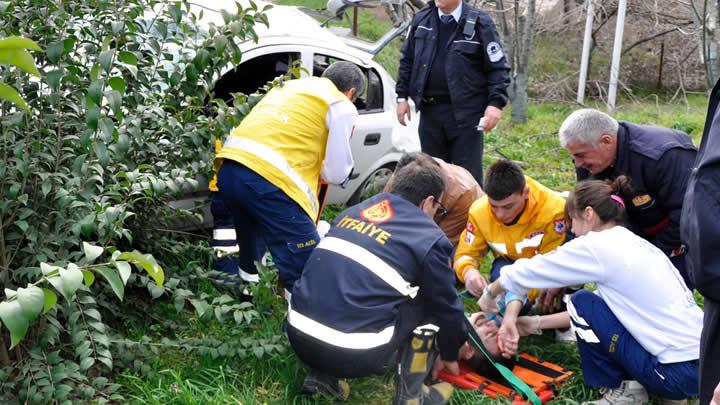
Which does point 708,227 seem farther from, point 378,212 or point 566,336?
point 566,336

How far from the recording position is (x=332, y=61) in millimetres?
6227

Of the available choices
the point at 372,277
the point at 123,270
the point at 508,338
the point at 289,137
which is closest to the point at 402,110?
the point at 289,137

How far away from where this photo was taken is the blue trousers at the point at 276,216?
4.36 meters

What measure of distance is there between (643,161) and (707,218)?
2.21m

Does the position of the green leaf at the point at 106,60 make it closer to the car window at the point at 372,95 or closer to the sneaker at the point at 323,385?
the sneaker at the point at 323,385

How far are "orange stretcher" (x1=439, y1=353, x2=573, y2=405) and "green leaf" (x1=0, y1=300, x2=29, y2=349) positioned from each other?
2579mm

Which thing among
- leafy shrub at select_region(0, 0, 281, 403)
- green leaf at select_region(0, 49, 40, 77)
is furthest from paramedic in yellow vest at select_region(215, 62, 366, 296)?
green leaf at select_region(0, 49, 40, 77)

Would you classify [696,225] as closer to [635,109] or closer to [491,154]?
[491,154]

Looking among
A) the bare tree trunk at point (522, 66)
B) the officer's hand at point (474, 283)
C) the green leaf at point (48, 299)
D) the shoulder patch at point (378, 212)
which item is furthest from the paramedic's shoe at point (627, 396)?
the bare tree trunk at point (522, 66)

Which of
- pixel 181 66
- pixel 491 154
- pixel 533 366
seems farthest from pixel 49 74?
pixel 491 154

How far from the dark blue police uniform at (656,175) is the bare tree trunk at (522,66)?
6.87m

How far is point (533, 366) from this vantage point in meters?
4.04

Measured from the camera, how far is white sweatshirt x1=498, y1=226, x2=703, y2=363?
342cm

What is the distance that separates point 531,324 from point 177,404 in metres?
1.88
